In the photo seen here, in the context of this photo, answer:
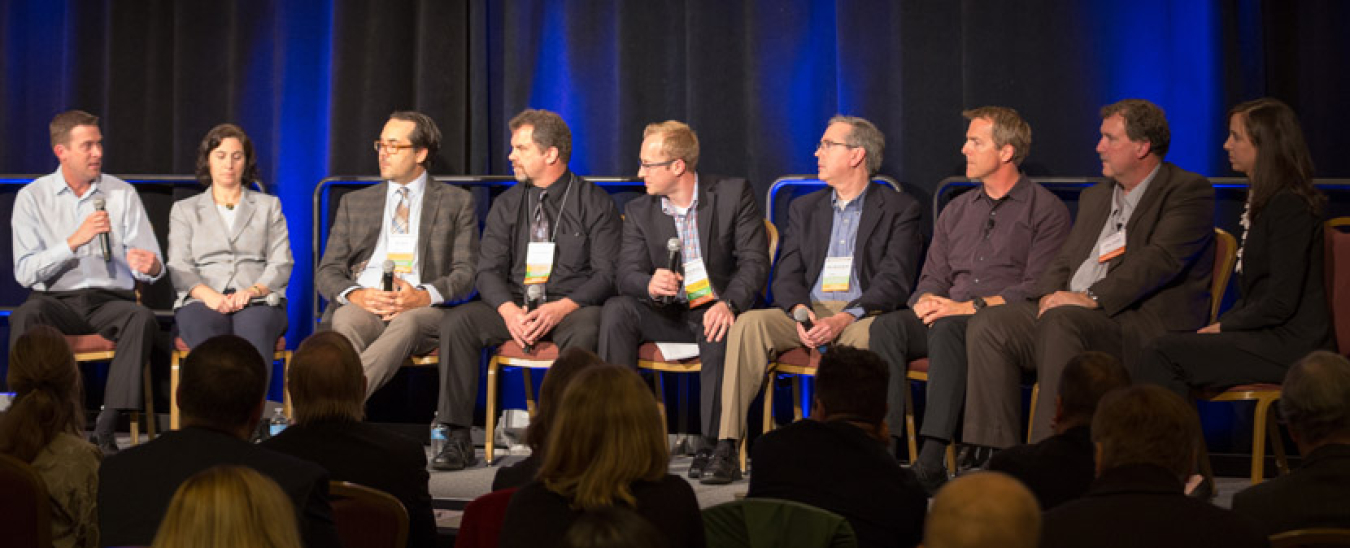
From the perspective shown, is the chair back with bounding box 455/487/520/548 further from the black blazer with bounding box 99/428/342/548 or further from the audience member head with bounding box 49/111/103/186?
the audience member head with bounding box 49/111/103/186

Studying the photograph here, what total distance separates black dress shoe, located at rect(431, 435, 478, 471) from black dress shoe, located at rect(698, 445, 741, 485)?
3.09ft

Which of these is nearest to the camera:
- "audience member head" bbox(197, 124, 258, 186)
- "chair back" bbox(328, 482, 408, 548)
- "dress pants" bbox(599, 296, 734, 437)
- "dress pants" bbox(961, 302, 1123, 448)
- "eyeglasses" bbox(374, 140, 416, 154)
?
"chair back" bbox(328, 482, 408, 548)

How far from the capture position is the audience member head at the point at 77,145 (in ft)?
19.1

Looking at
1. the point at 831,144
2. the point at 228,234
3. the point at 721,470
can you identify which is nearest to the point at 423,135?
the point at 228,234

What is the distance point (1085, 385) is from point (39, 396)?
2.23 meters

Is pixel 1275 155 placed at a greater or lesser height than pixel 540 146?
lesser

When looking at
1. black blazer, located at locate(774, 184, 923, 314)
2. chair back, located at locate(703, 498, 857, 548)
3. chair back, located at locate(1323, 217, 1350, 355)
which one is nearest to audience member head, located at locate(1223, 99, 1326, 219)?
chair back, located at locate(1323, 217, 1350, 355)

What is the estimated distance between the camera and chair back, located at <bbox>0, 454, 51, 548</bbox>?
233cm

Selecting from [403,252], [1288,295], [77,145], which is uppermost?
[77,145]

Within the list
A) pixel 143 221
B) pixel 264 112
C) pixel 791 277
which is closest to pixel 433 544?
pixel 791 277

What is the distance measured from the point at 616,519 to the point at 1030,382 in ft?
11.3

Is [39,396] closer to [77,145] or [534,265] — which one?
[534,265]

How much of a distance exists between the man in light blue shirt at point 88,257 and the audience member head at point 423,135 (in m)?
1.21

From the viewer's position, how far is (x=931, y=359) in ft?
14.8
